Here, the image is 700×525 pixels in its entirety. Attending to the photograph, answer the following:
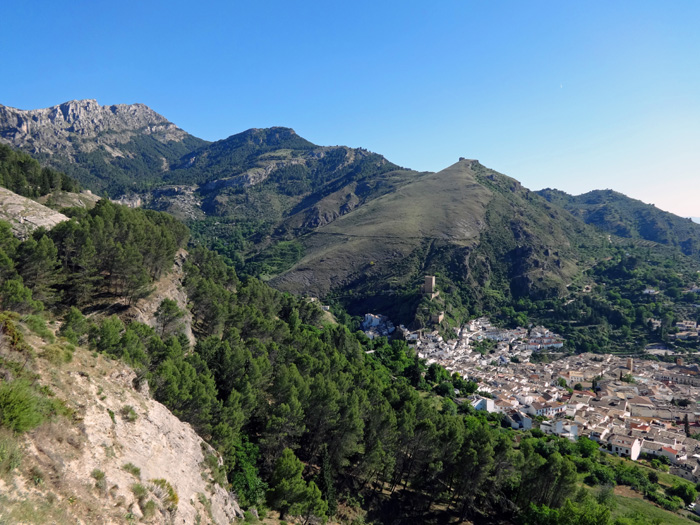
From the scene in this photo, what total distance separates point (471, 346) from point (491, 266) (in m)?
53.5

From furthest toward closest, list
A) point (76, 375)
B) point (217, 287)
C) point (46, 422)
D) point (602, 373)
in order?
1. point (602, 373)
2. point (217, 287)
3. point (76, 375)
4. point (46, 422)

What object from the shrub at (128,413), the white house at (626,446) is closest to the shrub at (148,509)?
the shrub at (128,413)

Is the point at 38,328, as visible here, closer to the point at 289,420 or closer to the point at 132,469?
the point at 132,469

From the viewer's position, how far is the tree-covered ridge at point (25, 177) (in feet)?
153

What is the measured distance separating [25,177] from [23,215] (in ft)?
56.2

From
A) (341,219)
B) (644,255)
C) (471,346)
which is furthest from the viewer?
(341,219)

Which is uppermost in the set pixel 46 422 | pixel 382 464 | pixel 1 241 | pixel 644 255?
pixel 644 255

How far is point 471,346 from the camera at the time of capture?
336ft

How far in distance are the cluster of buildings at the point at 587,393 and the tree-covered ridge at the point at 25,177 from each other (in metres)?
67.0

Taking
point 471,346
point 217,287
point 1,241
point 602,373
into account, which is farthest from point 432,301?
point 1,241

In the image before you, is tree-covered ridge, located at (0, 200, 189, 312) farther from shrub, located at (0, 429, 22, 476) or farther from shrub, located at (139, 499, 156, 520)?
shrub, located at (139, 499, 156, 520)

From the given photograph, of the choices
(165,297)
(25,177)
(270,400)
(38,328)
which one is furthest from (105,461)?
(25,177)

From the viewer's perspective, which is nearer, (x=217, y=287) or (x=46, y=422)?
(x=46, y=422)

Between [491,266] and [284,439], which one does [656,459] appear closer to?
[284,439]
